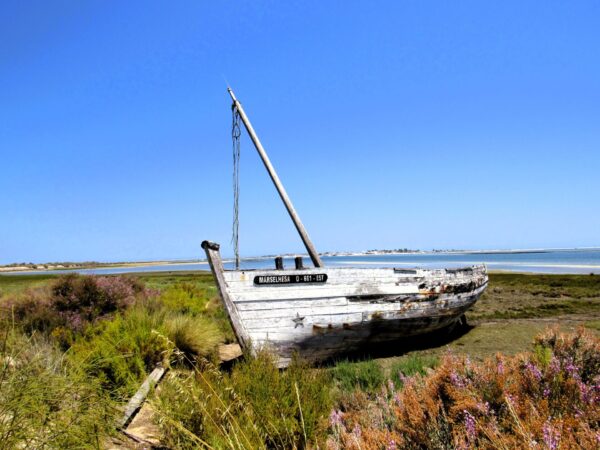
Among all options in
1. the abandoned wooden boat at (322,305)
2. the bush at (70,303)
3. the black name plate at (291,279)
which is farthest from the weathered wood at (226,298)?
the bush at (70,303)

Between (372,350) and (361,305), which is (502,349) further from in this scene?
(361,305)

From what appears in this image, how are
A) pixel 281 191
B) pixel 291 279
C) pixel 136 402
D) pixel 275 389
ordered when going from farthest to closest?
1. pixel 281 191
2. pixel 291 279
3. pixel 136 402
4. pixel 275 389

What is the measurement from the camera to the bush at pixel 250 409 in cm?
308

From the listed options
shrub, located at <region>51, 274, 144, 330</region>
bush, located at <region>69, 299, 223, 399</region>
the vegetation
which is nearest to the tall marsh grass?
the vegetation

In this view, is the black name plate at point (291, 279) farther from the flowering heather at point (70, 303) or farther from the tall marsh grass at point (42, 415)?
the flowering heather at point (70, 303)

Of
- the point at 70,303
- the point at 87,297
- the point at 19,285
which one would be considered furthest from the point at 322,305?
the point at 19,285

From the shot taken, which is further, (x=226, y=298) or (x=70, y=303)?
(x=70, y=303)

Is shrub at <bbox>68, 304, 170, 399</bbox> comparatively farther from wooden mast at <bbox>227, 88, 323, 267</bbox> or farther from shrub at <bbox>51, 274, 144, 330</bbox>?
wooden mast at <bbox>227, 88, 323, 267</bbox>

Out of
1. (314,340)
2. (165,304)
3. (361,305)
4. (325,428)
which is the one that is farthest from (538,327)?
(165,304)

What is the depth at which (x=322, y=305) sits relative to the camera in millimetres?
7000

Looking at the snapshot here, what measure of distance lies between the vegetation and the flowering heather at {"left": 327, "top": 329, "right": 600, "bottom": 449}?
0.4 inches

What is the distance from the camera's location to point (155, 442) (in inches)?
155

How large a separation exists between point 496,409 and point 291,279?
15.3 ft

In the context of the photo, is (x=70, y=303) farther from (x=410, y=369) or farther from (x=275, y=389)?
(x=410, y=369)
